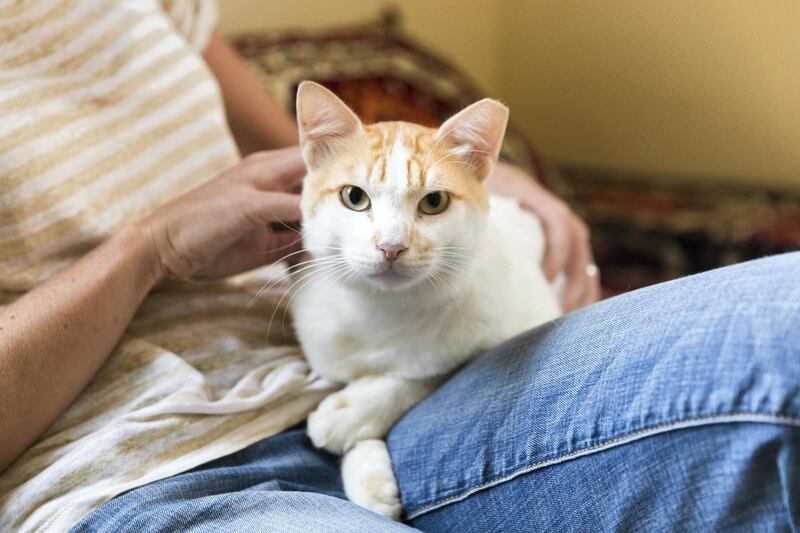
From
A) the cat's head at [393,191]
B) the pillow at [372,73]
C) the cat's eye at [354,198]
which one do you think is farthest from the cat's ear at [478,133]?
the pillow at [372,73]

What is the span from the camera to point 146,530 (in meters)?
0.71

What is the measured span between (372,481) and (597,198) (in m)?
1.53

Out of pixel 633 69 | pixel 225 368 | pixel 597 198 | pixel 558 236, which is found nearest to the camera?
pixel 225 368

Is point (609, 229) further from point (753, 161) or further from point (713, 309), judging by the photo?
point (713, 309)

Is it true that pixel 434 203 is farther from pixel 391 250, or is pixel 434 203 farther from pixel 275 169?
pixel 275 169

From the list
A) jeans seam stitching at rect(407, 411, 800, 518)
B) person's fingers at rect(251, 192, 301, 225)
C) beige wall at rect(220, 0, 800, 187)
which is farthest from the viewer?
beige wall at rect(220, 0, 800, 187)

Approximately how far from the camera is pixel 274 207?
2.81 ft

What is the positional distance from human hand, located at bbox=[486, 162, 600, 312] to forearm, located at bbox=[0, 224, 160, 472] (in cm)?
52

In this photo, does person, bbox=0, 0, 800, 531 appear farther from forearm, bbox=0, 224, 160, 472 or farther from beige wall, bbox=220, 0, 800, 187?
beige wall, bbox=220, 0, 800, 187

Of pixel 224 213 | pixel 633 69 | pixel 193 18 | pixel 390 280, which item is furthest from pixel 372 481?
pixel 633 69

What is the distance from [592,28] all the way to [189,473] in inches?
66.3

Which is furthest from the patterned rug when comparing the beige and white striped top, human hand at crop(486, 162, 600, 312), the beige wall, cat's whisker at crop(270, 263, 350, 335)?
cat's whisker at crop(270, 263, 350, 335)

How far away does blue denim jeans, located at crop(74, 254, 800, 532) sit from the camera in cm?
64

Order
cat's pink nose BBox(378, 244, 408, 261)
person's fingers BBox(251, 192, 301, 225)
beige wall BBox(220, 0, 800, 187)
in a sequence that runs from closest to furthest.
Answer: cat's pink nose BBox(378, 244, 408, 261) < person's fingers BBox(251, 192, 301, 225) < beige wall BBox(220, 0, 800, 187)
